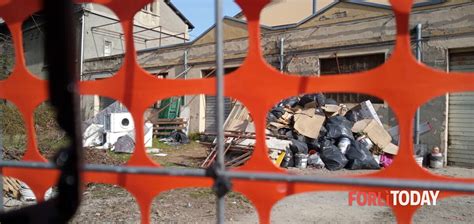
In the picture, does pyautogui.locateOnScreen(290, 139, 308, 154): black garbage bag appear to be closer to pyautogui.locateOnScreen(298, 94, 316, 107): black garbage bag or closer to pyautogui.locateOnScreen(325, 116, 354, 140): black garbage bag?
pyautogui.locateOnScreen(325, 116, 354, 140): black garbage bag

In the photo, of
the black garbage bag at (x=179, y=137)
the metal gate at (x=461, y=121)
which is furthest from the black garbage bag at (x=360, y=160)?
the black garbage bag at (x=179, y=137)

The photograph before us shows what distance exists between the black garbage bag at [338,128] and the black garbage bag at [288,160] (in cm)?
113

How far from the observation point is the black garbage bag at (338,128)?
895 cm

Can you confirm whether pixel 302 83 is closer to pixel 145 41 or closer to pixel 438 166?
pixel 438 166

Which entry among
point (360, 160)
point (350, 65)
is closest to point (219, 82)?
point (360, 160)

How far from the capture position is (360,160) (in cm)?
823

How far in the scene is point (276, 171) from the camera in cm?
167

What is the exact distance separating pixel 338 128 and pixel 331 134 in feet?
0.79

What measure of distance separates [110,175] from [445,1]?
9569 mm

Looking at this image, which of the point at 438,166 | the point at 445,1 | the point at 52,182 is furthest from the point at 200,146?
the point at 52,182

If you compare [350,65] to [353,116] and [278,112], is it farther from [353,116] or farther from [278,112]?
[278,112]

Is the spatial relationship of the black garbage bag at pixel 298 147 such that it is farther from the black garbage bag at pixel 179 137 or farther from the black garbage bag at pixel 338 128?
the black garbage bag at pixel 179 137

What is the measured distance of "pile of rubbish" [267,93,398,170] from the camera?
842 cm

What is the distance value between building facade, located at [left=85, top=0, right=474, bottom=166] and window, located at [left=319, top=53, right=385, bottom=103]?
0.09 feet
